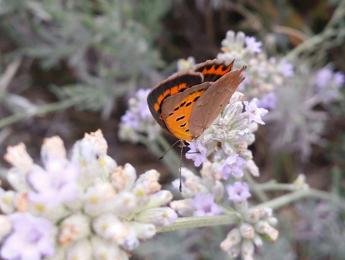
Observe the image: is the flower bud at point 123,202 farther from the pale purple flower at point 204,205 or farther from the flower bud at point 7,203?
the pale purple flower at point 204,205

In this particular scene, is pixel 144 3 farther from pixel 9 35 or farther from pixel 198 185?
pixel 198 185

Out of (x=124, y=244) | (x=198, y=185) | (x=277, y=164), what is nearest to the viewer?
(x=124, y=244)

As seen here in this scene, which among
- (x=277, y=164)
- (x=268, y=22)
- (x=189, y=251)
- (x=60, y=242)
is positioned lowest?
(x=60, y=242)

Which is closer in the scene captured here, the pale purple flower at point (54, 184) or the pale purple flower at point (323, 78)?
the pale purple flower at point (54, 184)

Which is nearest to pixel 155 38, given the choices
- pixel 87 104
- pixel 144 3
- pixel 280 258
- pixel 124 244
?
pixel 144 3

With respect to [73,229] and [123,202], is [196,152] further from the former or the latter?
[73,229]

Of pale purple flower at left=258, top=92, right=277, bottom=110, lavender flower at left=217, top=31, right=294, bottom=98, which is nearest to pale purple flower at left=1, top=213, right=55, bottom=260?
lavender flower at left=217, top=31, right=294, bottom=98

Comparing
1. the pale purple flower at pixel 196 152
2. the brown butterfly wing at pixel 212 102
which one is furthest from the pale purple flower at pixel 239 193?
the brown butterfly wing at pixel 212 102
